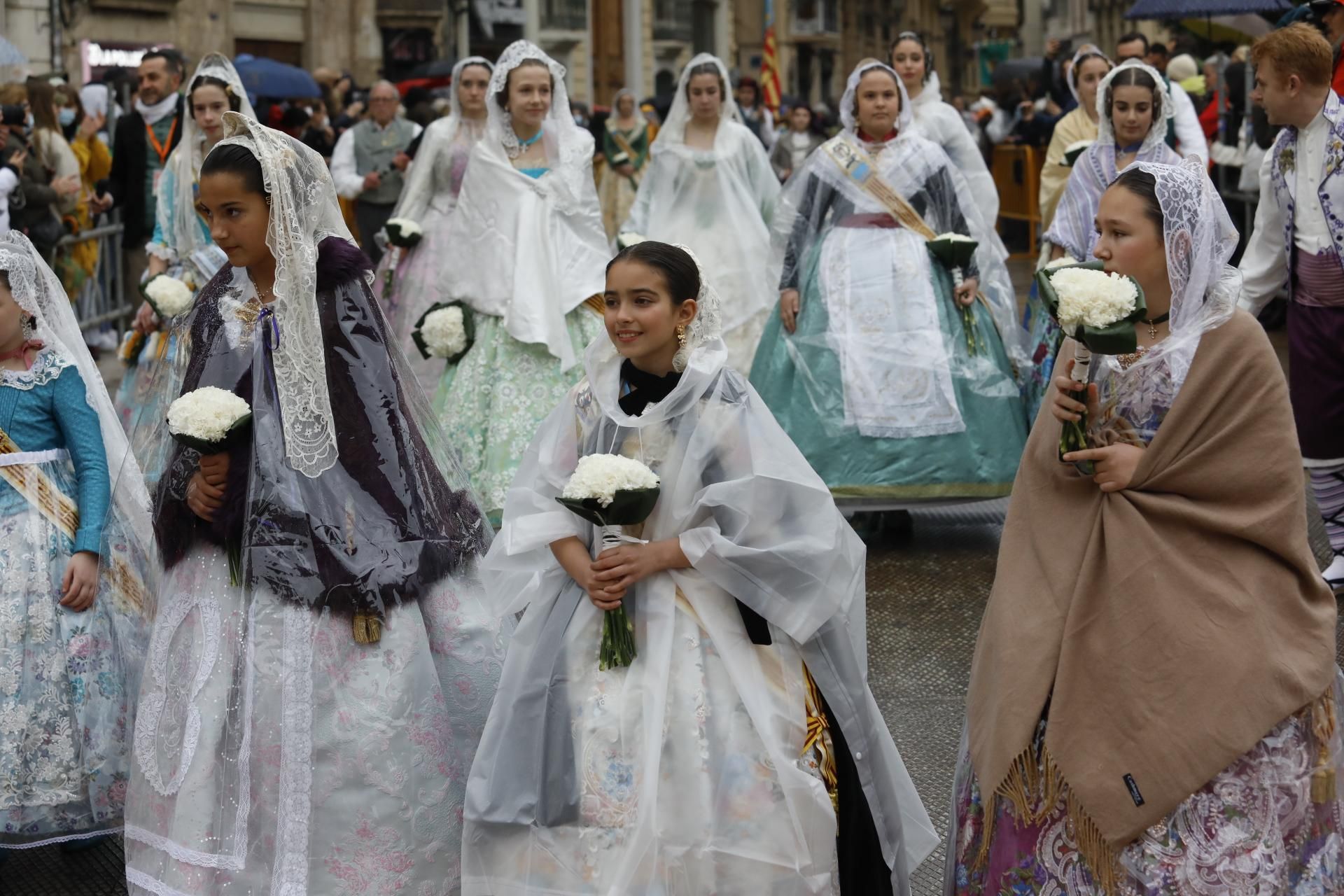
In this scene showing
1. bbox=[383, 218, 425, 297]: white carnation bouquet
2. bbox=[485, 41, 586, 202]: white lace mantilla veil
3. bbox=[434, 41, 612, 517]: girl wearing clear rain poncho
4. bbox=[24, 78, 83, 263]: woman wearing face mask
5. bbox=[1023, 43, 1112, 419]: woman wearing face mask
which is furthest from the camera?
bbox=[24, 78, 83, 263]: woman wearing face mask

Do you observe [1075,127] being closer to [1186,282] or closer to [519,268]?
[519,268]

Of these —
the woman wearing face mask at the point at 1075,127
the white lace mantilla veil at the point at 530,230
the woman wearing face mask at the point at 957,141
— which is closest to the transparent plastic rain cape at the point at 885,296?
the woman wearing face mask at the point at 957,141

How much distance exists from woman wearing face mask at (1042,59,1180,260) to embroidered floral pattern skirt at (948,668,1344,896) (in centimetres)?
430

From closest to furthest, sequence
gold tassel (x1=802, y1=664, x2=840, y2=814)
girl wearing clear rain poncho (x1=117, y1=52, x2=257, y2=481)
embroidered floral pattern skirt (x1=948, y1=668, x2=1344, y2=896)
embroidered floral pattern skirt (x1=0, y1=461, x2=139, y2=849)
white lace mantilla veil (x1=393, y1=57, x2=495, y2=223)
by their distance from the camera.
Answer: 1. embroidered floral pattern skirt (x1=948, y1=668, x2=1344, y2=896)
2. gold tassel (x1=802, y1=664, x2=840, y2=814)
3. embroidered floral pattern skirt (x1=0, y1=461, x2=139, y2=849)
4. girl wearing clear rain poncho (x1=117, y1=52, x2=257, y2=481)
5. white lace mantilla veil (x1=393, y1=57, x2=495, y2=223)

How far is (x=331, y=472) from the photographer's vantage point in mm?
3951

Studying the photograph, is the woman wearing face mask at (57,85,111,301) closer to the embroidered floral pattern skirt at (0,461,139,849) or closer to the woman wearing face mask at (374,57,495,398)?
the woman wearing face mask at (374,57,495,398)

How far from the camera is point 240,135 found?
4020mm

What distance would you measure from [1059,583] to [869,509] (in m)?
4.13

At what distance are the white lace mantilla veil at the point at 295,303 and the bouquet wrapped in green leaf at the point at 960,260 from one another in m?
4.14

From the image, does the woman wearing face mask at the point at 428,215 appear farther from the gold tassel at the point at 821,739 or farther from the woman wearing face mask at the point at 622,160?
the gold tassel at the point at 821,739

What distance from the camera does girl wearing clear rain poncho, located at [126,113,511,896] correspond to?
3.78 metres

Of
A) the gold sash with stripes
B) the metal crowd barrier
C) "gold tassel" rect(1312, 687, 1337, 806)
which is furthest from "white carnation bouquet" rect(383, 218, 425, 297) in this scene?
"gold tassel" rect(1312, 687, 1337, 806)

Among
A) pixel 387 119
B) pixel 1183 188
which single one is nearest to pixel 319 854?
pixel 1183 188

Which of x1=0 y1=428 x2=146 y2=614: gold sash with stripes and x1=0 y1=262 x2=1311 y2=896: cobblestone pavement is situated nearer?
x1=0 y1=428 x2=146 y2=614: gold sash with stripes
